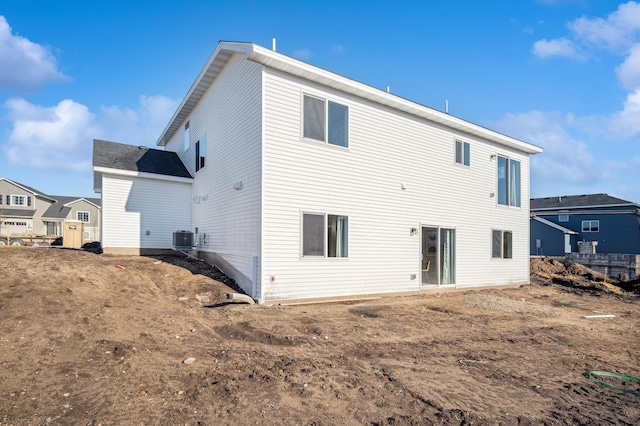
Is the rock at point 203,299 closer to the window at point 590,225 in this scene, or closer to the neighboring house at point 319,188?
the neighboring house at point 319,188

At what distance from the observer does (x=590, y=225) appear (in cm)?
3494

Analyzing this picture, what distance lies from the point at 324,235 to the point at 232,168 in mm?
3533

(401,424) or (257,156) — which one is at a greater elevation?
(257,156)

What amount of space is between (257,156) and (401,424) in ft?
23.7

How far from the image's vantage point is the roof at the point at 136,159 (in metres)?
14.0

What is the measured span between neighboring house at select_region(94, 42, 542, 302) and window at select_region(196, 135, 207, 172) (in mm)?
43

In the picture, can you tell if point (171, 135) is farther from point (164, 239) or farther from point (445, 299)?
point (445, 299)

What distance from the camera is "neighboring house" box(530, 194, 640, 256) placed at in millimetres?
32750

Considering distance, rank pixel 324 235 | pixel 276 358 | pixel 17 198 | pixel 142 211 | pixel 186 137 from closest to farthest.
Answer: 1. pixel 276 358
2. pixel 324 235
3. pixel 142 211
4. pixel 186 137
5. pixel 17 198

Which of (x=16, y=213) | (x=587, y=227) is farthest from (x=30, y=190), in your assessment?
(x=587, y=227)

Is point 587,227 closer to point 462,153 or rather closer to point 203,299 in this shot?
point 462,153

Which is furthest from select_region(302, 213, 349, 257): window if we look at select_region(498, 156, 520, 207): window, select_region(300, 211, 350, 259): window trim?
select_region(498, 156, 520, 207): window

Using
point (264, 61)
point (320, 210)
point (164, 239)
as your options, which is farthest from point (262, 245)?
point (164, 239)

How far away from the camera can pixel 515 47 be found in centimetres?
1096
